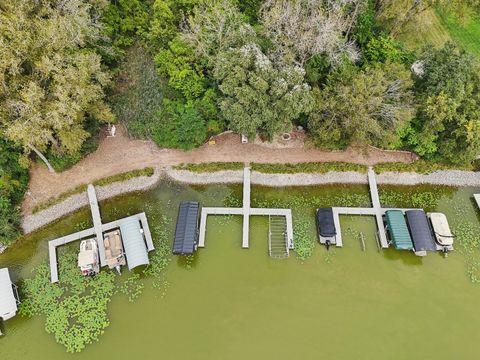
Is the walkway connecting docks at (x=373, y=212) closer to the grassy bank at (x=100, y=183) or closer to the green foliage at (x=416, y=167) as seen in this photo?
the green foliage at (x=416, y=167)

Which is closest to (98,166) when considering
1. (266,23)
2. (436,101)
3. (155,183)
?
(155,183)

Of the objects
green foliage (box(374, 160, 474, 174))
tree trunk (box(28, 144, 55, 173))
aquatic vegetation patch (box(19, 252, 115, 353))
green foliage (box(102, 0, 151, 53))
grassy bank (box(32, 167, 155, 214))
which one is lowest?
aquatic vegetation patch (box(19, 252, 115, 353))

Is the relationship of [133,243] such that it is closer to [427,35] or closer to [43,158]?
[43,158]

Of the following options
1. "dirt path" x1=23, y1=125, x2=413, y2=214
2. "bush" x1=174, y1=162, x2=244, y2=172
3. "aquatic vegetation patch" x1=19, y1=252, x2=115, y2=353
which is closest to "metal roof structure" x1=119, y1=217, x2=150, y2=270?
"aquatic vegetation patch" x1=19, y1=252, x2=115, y2=353

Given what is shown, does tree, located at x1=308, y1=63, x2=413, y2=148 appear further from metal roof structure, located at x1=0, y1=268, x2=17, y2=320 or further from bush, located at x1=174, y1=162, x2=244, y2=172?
metal roof structure, located at x1=0, y1=268, x2=17, y2=320

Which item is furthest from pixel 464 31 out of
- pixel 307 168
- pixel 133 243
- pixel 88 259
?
pixel 88 259
